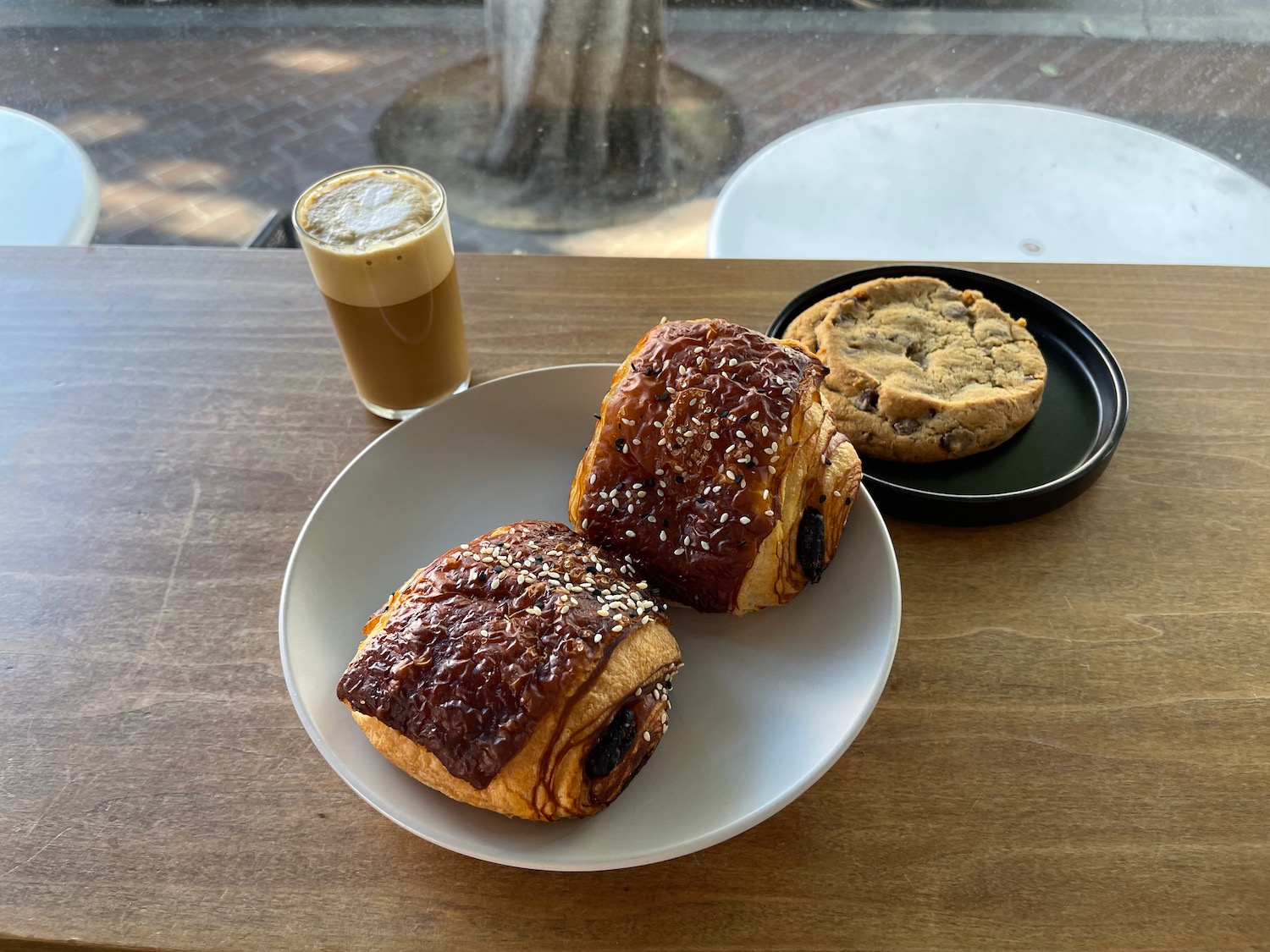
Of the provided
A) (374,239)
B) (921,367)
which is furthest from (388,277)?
(921,367)

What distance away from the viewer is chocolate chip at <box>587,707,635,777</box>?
905 millimetres

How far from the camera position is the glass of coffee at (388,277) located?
1.29 meters

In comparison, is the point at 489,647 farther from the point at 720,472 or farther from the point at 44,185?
the point at 44,185

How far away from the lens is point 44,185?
231cm

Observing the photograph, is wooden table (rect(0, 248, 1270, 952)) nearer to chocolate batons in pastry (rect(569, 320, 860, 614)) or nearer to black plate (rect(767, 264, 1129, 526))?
black plate (rect(767, 264, 1129, 526))

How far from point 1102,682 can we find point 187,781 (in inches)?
42.1

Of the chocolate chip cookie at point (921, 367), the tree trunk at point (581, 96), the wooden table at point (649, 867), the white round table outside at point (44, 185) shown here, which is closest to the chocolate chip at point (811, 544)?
the wooden table at point (649, 867)

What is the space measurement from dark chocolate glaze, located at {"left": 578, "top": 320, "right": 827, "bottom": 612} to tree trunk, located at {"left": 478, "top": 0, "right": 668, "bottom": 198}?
2.33 m

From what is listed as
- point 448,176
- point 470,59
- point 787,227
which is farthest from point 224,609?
point 470,59

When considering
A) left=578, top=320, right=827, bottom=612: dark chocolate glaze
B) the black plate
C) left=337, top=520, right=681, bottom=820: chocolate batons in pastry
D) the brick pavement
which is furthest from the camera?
the brick pavement

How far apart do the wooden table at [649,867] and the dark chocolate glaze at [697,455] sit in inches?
10.6

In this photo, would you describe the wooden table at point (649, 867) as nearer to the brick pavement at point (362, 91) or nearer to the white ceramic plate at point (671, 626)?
the white ceramic plate at point (671, 626)

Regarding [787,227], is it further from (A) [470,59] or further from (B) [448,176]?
(A) [470,59]

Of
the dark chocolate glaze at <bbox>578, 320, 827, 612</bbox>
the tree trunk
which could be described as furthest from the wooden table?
the tree trunk
